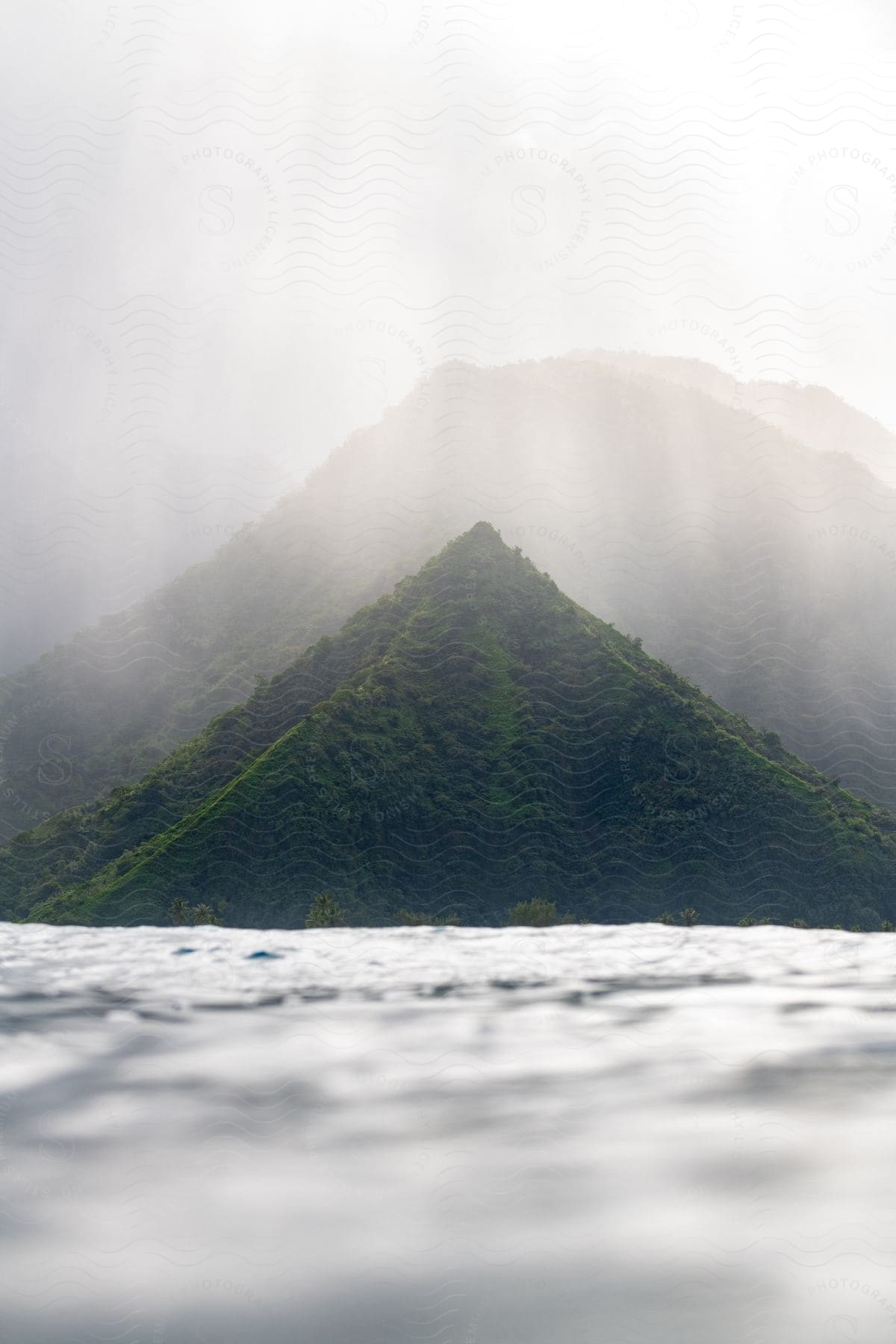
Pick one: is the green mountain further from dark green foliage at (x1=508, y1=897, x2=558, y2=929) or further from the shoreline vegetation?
dark green foliage at (x1=508, y1=897, x2=558, y2=929)

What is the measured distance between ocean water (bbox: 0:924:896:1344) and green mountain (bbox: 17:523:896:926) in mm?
20808

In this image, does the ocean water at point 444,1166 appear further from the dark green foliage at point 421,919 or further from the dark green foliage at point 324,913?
the dark green foliage at point 421,919

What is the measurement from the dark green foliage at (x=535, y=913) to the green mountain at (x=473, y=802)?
1.86ft

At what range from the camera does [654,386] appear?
76188 mm

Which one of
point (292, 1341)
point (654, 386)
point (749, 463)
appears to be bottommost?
point (292, 1341)

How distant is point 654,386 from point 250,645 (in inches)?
1443

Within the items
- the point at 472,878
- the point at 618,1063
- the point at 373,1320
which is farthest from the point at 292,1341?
the point at 472,878

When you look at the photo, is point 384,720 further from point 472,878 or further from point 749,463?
point 749,463

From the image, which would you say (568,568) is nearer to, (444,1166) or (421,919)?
(421,919)

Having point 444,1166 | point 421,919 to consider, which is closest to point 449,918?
point 421,919

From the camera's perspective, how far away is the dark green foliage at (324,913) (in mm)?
23938

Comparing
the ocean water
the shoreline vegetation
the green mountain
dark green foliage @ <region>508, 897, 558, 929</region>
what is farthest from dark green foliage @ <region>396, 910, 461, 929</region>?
the ocean water

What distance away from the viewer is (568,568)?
6231 cm

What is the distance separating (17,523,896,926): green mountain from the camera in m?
27.4
